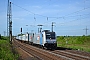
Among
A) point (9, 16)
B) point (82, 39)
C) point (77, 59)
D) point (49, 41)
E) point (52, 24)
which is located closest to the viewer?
point (77, 59)

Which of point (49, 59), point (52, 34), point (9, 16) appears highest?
point (9, 16)

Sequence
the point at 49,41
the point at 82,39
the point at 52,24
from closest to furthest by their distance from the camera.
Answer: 1. the point at 49,41
2. the point at 52,24
3. the point at 82,39

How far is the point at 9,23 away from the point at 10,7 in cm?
309

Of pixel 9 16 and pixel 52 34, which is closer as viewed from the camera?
pixel 52 34

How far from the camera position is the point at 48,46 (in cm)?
3844

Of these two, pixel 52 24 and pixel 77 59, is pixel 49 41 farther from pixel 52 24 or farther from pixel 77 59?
pixel 52 24

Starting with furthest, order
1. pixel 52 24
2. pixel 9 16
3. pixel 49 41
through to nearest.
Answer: pixel 52 24
pixel 9 16
pixel 49 41

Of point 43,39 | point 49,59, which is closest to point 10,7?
point 43,39

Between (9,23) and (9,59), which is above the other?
(9,23)

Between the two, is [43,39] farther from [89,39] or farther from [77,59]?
[89,39]

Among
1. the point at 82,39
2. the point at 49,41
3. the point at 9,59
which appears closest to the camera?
the point at 9,59

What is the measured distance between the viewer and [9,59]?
596 inches

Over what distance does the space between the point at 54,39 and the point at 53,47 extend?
1.61m

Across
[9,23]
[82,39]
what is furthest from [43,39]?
[82,39]
